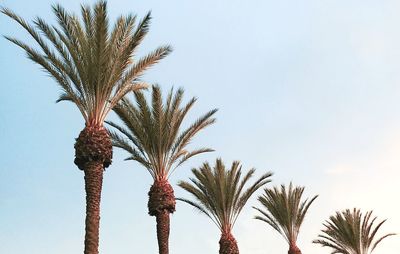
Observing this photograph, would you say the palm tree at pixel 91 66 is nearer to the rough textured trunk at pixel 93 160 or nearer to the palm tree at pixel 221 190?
the rough textured trunk at pixel 93 160

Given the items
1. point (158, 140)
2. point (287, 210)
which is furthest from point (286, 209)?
point (158, 140)

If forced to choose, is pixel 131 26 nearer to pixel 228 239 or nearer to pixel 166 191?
pixel 166 191

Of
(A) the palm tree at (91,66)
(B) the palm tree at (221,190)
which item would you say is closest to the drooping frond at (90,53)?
(A) the palm tree at (91,66)

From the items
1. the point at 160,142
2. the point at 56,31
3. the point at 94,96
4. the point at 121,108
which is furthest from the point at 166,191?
the point at 56,31

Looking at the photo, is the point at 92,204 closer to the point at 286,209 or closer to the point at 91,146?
the point at 91,146

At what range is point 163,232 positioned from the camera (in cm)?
2338

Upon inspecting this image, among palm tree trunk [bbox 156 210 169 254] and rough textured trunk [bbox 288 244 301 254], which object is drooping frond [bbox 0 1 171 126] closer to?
palm tree trunk [bbox 156 210 169 254]

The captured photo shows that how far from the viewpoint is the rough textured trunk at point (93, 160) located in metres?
17.5

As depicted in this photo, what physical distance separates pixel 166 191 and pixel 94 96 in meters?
7.30

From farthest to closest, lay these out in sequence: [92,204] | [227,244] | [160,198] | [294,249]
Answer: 1. [294,249]
2. [227,244]
3. [160,198]
4. [92,204]

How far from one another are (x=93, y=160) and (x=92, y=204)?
1.62 m

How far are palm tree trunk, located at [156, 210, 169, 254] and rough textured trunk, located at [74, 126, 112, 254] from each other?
5.95m

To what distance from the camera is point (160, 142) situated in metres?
23.0

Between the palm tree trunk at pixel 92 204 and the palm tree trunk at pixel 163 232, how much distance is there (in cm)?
613
